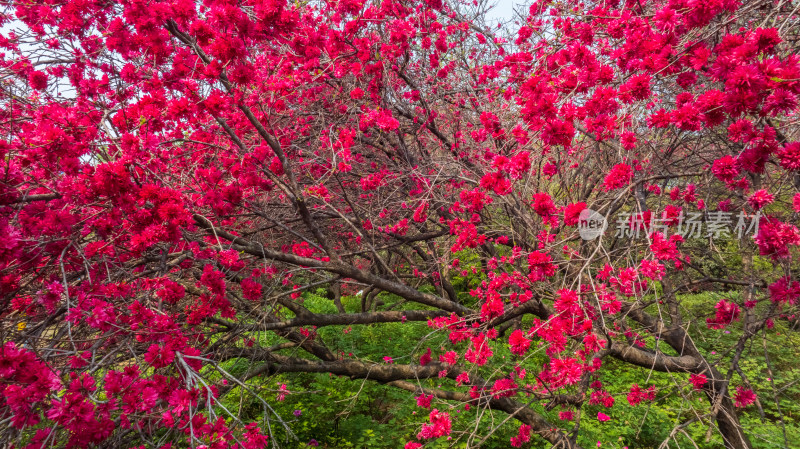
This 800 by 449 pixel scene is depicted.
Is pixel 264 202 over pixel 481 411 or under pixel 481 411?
over

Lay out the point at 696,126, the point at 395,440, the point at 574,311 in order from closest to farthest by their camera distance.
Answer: the point at 696,126 < the point at 574,311 < the point at 395,440

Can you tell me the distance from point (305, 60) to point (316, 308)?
286 inches

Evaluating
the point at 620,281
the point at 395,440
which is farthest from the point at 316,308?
the point at 620,281

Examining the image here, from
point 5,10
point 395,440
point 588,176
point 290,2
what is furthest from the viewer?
point 588,176

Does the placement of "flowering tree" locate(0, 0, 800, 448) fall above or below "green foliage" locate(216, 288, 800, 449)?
above

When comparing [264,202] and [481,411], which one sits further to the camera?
[481,411]

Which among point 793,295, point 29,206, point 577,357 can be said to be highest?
point 29,206

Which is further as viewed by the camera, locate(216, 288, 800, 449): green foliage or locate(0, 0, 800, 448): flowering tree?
locate(216, 288, 800, 449): green foliage

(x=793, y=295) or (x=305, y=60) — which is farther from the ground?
(x=305, y=60)

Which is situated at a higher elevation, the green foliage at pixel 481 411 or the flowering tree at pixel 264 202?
the flowering tree at pixel 264 202

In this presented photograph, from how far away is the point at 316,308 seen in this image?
9.71 metres

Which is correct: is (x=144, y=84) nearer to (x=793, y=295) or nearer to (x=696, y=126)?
(x=696, y=126)

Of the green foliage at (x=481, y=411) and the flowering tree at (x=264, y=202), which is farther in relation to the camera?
the green foliage at (x=481, y=411)

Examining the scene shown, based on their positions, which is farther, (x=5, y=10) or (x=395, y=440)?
(x=395, y=440)
